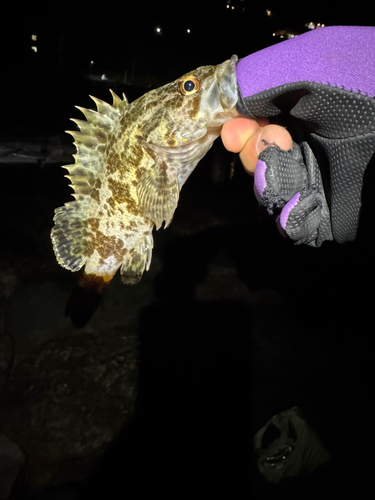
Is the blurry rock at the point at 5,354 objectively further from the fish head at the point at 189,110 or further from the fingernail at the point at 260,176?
the fingernail at the point at 260,176

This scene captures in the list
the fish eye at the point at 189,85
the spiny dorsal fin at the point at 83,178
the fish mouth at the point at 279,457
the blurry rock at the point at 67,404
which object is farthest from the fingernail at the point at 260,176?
the fish mouth at the point at 279,457

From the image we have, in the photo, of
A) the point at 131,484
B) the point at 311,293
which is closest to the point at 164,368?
the point at 131,484

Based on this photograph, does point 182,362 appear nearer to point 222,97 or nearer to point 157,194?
point 157,194

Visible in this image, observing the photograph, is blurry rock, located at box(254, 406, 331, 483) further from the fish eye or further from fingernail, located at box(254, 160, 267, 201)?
the fish eye

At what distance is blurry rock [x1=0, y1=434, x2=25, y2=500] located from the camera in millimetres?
2635

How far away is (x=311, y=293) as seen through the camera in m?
4.54

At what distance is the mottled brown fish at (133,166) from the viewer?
201 cm

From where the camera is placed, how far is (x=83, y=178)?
7.73 feet

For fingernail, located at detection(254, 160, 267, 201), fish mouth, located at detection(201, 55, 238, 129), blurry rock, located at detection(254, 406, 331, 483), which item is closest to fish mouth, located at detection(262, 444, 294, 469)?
blurry rock, located at detection(254, 406, 331, 483)

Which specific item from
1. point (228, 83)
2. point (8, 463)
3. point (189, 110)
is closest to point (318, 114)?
point (228, 83)

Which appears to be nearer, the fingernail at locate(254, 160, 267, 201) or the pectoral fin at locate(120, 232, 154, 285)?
the fingernail at locate(254, 160, 267, 201)

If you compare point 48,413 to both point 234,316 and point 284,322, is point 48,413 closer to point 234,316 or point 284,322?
point 234,316

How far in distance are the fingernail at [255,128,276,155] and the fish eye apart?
63cm

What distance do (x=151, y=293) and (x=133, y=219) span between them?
1.98m
